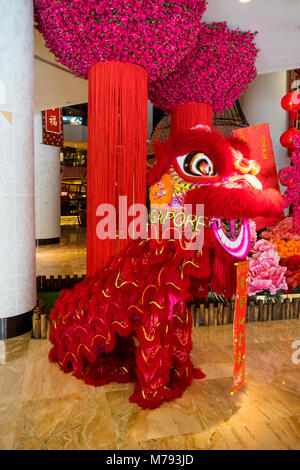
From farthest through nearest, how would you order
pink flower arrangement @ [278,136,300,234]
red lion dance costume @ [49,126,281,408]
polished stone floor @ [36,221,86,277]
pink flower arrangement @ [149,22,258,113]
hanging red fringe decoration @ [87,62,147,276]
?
polished stone floor @ [36,221,86,277]
pink flower arrangement @ [278,136,300,234]
pink flower arrangement @ [149,22,258,113]
hanging red fringe decoration @ [87,62,147,276]
red lion dance costume @ [49,126,281,408]

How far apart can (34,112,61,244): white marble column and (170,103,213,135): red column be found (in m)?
4.29

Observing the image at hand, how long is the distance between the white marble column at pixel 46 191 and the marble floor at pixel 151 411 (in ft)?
16.3

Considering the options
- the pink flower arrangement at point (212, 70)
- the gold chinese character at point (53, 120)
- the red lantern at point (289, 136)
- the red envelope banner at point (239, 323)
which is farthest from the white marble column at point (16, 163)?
the gold chinese character at point (53, 120)

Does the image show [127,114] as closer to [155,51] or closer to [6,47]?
[155,51]

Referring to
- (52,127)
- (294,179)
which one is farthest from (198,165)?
(52,127)

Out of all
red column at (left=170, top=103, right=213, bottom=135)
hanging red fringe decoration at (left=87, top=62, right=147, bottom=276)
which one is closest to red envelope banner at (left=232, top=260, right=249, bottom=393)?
hanging red fringe decoration at (left=87, top=62, right=147, bottom=276)

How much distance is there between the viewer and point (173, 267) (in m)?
1.41

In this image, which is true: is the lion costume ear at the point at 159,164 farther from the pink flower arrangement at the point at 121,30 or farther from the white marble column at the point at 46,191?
the white marble column at the point at 46,191

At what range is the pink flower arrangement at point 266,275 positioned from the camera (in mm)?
2682

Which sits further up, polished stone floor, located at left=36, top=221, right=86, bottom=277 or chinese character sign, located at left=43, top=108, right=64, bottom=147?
chinese character sign, located at left=43, top=108, right=64, bottom=147

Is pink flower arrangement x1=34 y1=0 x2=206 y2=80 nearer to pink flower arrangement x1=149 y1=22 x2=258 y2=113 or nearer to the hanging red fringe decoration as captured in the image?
the hanging red fringe decoration

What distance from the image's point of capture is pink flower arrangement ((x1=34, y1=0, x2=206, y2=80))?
1780mm

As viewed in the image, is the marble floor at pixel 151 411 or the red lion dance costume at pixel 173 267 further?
the red lion dance costume at pixel 173 267

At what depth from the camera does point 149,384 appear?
1.41m
